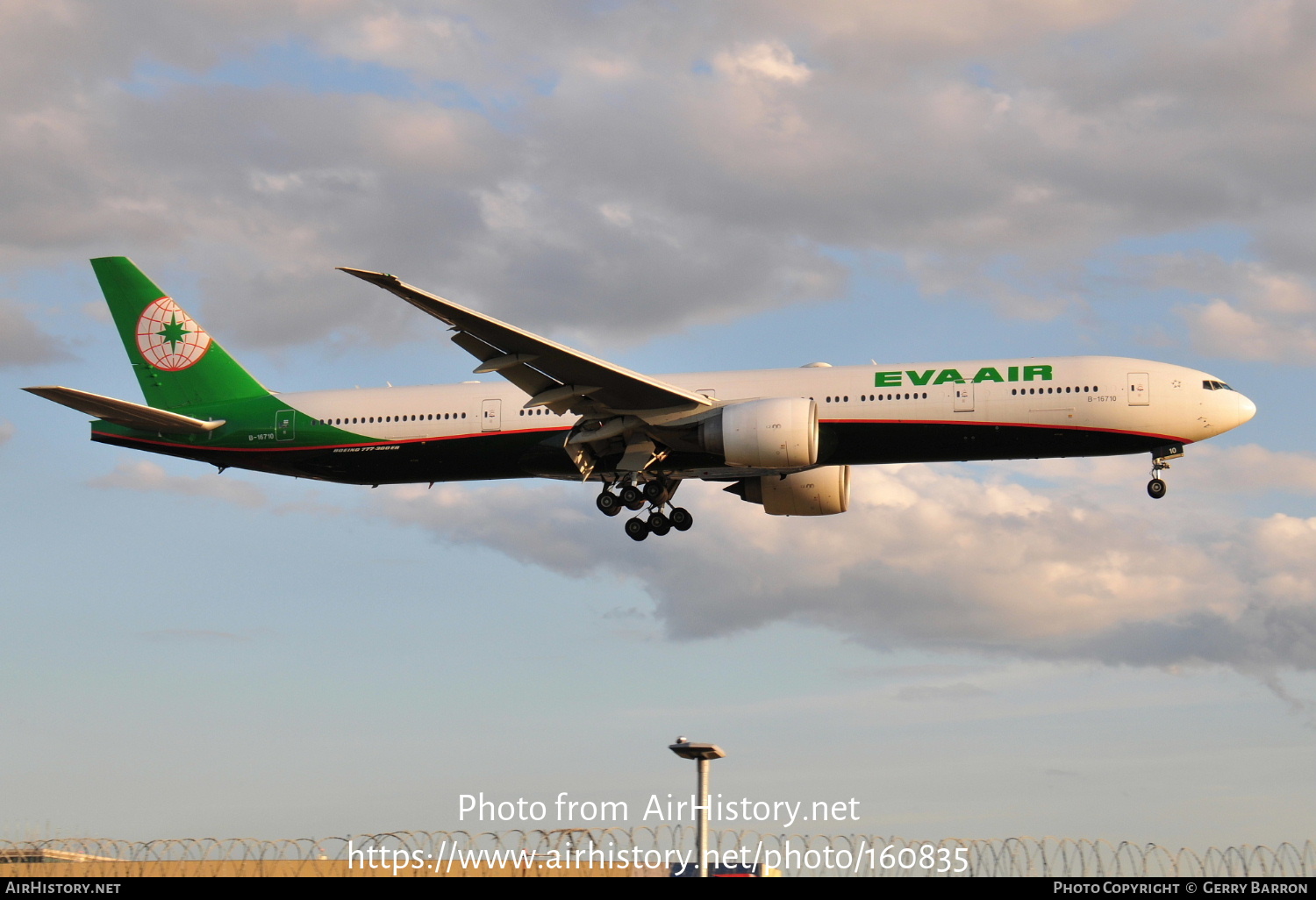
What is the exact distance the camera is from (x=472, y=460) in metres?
42.3

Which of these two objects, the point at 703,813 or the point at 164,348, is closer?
the point at 703,813

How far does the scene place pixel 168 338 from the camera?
46938mm

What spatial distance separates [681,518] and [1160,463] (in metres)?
14.0

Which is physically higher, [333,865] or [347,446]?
[347,446]

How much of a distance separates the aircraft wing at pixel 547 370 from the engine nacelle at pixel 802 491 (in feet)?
20.3

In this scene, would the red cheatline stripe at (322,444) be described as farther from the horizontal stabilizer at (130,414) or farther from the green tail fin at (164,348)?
the green tail fin at (164,348)

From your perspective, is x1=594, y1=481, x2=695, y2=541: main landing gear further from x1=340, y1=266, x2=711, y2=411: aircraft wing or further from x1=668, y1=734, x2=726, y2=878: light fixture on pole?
x1=668, y1=734, x2=726, y2=878: light fixture on pole

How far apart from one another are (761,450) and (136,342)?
22951 millimetres

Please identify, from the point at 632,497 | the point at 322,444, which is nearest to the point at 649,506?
the point at 632,497

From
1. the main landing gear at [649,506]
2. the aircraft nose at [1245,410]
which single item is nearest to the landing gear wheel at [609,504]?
the main landing gear at [649,506]

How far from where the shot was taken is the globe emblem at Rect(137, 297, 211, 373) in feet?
152

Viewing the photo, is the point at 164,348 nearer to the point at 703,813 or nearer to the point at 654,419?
the point at 654,419
